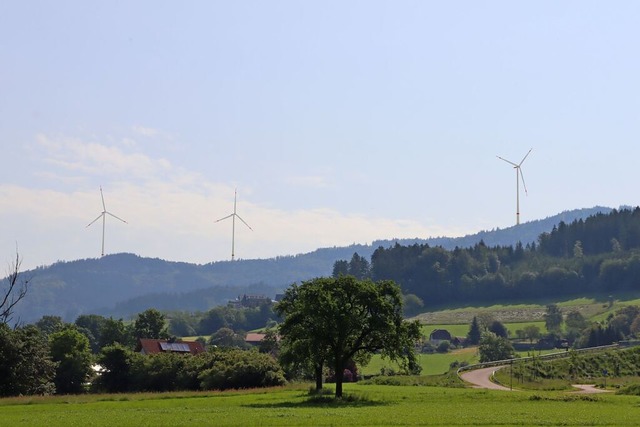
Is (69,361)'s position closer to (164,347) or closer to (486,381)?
(164,347)

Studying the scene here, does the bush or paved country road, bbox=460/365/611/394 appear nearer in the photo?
the bush

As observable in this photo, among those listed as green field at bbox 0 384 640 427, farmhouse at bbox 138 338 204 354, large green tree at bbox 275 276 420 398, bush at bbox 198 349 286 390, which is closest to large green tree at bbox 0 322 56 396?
green field at bbox 0 384 640 427

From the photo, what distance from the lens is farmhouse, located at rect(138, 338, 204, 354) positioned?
156 m

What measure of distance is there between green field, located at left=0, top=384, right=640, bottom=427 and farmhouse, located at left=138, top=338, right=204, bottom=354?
65.5m

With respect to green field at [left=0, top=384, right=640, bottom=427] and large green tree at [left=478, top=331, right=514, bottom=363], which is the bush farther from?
large green tree at [left=478, top=331, right=514, bottom=363]

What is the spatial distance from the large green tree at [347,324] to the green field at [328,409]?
3.91m

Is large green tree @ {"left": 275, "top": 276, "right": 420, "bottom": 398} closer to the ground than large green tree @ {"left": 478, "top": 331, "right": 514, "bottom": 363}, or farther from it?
farther from it

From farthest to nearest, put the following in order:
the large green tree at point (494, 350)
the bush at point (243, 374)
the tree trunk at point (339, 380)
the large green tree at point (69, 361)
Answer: the large green tree at point (494, 350)
the large green tree at point (69, 361)
the bush at point (243, 374)
the tree trunk at point (339, 380)

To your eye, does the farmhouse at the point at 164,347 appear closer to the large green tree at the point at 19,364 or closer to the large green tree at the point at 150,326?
the large green tree at the point at 150,326

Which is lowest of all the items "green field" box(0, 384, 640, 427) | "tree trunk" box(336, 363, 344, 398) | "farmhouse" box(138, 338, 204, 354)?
"green field" box(0, 384, 640, 427)

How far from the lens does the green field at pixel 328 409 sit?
194 feet

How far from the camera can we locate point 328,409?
69.6m

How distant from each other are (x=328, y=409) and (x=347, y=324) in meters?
14.7

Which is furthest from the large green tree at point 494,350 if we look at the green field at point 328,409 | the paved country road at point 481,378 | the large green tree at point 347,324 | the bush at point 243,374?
the large green tree at point 347,324
